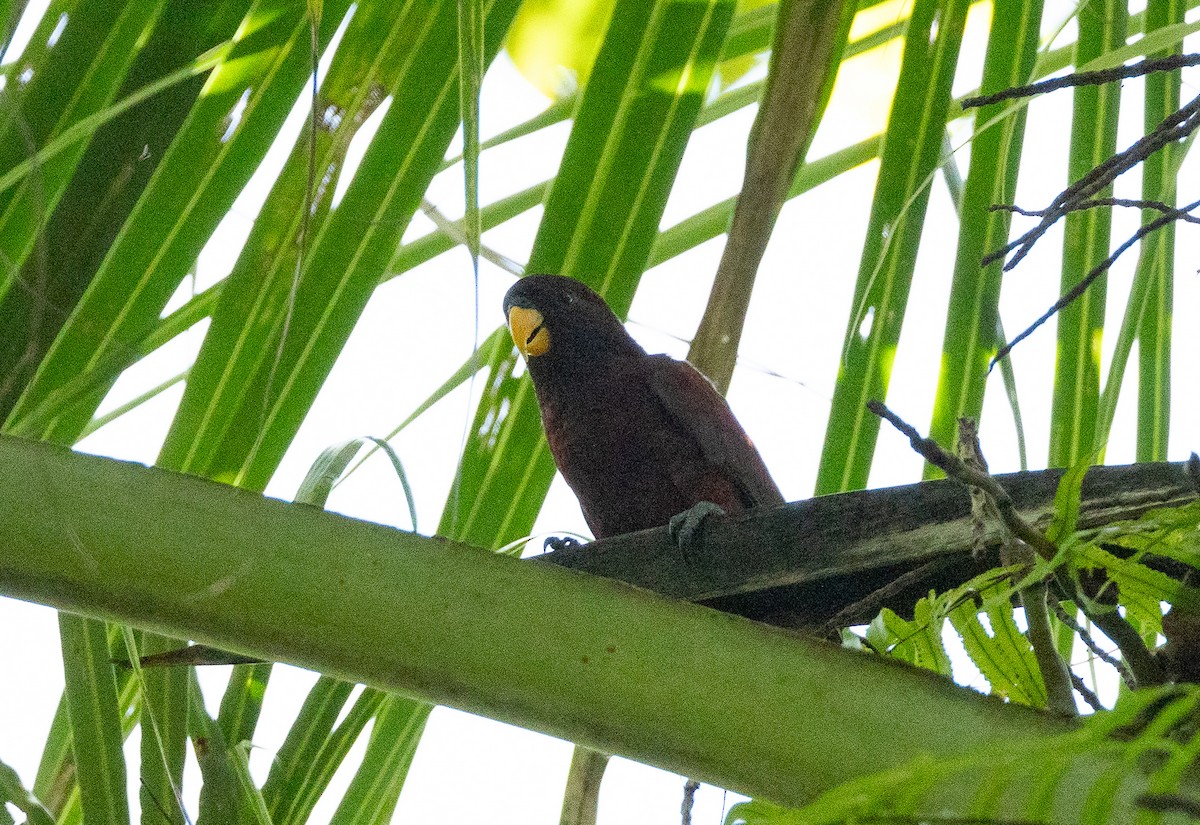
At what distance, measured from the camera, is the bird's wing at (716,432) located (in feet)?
6.20

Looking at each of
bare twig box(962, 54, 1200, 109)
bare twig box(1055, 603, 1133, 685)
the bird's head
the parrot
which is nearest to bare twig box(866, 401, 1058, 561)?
bare twig box(1055, 603, 1133, 685)

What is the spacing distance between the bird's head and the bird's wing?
5.5 inches

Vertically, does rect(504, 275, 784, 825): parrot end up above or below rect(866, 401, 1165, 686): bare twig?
above

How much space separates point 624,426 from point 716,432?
0.18m

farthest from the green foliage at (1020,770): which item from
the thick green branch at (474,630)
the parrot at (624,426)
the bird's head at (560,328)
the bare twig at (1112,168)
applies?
Result: the bird's head at (560,328)

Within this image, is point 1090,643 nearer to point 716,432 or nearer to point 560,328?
point 716,432

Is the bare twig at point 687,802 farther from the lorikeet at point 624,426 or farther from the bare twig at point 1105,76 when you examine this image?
the lorikeet at point 624,426

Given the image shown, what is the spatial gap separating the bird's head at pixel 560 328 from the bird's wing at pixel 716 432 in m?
0.14

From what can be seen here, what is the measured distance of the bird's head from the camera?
1946 mm

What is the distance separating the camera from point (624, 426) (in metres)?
2.00

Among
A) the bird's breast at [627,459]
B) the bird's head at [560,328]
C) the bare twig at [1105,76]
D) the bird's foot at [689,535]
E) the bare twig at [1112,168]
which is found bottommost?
the bird's foot at [689,535]

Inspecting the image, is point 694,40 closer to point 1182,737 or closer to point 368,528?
point 368,528

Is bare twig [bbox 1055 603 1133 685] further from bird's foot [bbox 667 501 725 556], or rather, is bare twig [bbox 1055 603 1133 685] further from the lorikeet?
the lorikeet

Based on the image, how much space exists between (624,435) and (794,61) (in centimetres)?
106
